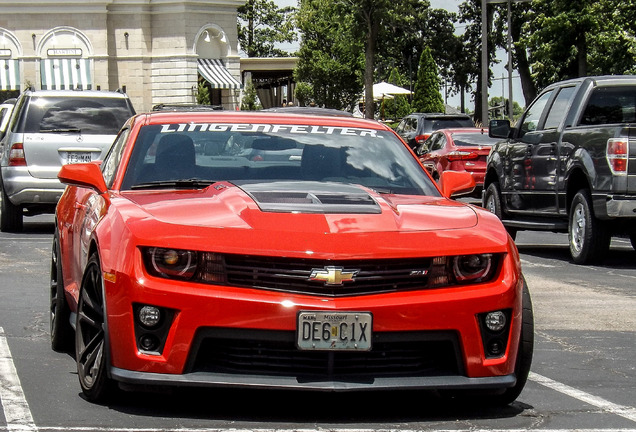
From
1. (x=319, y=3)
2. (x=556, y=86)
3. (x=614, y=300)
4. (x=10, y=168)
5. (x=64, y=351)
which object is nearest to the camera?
(x=64, y=351)

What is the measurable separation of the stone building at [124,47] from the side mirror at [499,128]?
45.7 meters

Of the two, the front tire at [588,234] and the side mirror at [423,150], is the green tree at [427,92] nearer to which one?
the side mirror at [423,150]

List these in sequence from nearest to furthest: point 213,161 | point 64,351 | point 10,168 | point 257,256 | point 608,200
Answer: point 257,256 < point 213,161 < point 64,351 < point 608,200 < point 10,168

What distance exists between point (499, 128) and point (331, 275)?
9.45m

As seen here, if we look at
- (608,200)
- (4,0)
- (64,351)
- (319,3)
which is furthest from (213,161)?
(319,3)

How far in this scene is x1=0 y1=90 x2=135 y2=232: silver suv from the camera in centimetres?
1608

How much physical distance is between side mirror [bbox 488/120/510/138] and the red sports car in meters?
8.46

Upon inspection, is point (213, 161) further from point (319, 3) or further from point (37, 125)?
point (319, 3)

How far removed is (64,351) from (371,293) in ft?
8.52

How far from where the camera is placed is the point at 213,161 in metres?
6.82

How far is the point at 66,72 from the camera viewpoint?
59594 mm

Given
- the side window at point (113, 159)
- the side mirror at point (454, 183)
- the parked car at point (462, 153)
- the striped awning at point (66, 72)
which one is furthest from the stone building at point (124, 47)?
the side mirror at point (454, 183)

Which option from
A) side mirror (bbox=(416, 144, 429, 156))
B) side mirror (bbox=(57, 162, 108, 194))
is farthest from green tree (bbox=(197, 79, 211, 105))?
side mirror (bbox=(57, 162, 108, 194))

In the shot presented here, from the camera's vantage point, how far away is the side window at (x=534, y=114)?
48.6 feet
